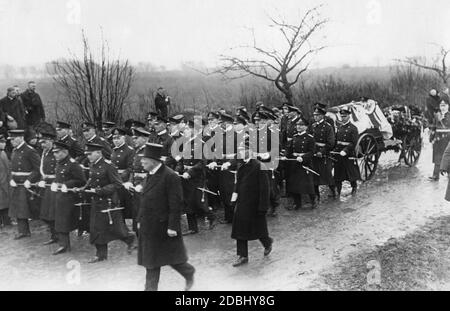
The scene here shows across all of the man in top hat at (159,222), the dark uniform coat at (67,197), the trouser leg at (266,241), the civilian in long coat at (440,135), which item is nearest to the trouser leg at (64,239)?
the dark uniform coat at (67,197)

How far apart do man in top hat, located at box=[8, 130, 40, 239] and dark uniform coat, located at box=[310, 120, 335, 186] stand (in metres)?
5.08

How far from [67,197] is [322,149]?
4829 mm

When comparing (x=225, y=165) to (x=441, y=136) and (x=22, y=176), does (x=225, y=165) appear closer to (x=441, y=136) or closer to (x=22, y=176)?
(x=22, y=176)

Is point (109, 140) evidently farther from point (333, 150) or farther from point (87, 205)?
point (333, 150)

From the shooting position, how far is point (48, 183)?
26.1 feet

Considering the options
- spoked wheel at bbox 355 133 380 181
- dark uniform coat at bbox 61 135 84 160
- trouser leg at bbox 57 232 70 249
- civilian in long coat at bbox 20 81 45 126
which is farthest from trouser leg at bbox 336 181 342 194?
civilian in long coat at bbox 20 81 45 126

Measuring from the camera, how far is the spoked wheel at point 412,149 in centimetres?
1258

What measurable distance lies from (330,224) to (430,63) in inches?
972

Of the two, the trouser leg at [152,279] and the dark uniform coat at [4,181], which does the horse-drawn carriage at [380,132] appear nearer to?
the trouser leg at [152,279]

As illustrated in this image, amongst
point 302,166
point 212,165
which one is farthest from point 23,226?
point 302,166

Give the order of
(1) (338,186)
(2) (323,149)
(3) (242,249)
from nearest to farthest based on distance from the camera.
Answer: (3) (242,249) < (2) (323,149) < (1) (338,186)

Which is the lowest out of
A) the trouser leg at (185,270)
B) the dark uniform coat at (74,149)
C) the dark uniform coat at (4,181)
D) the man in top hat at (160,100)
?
the trouser leg at (185,270)

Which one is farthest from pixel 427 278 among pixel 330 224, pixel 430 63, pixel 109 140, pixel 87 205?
pixel 430 63
